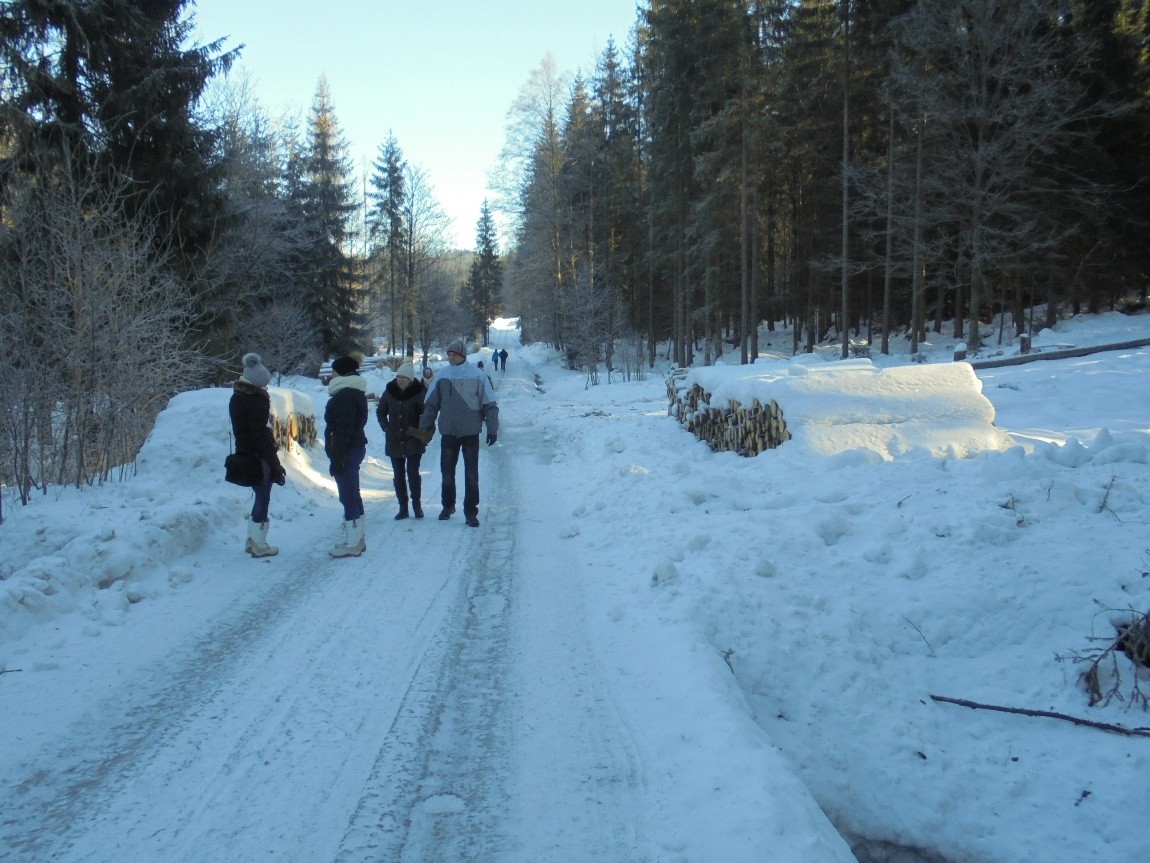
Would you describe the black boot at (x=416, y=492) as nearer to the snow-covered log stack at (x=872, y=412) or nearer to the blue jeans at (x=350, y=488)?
the blue jeans at (x=350, y=488)

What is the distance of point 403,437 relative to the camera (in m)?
8.98

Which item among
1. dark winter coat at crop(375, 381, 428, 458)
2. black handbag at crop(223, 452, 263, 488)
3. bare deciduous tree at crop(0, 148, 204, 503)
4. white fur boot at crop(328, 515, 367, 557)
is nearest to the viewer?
black handbag at crop(223, 452, 263, 488)

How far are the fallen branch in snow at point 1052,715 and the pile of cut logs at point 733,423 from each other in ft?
15.1

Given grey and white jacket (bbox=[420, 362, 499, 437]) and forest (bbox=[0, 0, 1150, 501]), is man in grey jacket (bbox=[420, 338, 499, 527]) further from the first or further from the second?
forest (bbox=[0, 0, 1150, 501])

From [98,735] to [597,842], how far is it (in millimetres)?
2690

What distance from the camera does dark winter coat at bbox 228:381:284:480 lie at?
7.00 m

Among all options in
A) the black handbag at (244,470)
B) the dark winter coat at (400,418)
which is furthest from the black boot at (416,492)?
the black handbag at (244,470)

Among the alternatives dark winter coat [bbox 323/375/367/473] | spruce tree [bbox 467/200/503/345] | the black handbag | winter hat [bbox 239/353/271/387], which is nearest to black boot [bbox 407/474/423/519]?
dark winter coat [bbox 323/375/367/473]

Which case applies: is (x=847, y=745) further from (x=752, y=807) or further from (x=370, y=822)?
(x=370, y=822)

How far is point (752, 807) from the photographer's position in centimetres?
312

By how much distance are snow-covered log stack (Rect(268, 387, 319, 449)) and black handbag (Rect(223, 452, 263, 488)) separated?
2.86 meters

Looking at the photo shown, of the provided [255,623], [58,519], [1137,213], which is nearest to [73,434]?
[58,519]

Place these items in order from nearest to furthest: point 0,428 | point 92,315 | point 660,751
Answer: point 660,751
point 0,428
point 92,315

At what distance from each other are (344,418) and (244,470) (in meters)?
1.06
